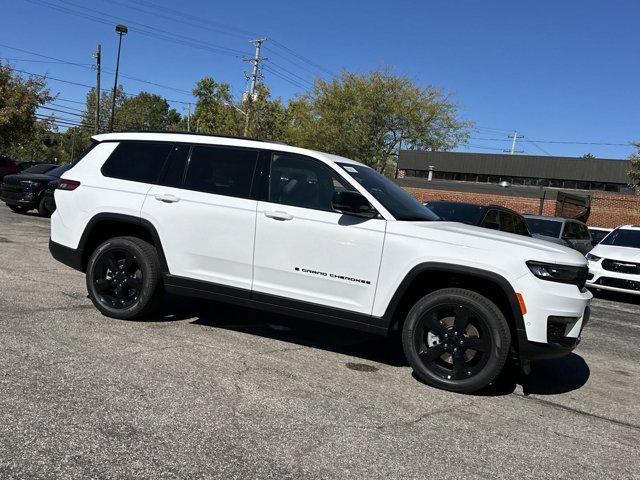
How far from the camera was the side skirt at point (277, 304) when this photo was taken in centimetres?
464

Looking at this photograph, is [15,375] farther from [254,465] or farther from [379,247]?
[379,247]

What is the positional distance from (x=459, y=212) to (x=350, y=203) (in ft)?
22.7

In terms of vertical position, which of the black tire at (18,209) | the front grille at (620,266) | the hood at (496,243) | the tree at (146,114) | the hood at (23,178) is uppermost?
the tree at (146,114)

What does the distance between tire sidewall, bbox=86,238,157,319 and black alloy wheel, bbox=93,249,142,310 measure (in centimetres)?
3

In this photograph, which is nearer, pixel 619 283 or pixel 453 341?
pixel 453 341

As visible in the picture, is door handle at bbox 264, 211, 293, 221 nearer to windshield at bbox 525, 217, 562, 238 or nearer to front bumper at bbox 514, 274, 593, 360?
front bumper at bbox 514, 274, 593, 360

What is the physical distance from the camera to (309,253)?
187 inches

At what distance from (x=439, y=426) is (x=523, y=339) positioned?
1049mm

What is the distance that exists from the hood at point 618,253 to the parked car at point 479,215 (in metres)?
1.56

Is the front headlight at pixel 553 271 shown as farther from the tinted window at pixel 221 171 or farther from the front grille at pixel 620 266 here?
the front grille at pixel 620 266

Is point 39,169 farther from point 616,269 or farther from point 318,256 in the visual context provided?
point 616,269

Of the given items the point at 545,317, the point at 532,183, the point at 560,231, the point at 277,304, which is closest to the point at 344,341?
the point at 277,304

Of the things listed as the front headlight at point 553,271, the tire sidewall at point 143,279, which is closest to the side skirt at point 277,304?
the tire sidewall at point 143,279

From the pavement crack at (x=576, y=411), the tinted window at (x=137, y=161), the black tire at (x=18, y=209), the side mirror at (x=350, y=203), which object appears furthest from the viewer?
the black tire at (x=18, y=209)
